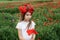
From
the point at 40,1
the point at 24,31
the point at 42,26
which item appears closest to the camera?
the point at 24,31

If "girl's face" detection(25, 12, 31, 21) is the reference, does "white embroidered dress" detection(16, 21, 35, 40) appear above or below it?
below

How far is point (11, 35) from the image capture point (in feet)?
23.3

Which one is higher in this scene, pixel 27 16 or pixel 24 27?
pixel 27 16

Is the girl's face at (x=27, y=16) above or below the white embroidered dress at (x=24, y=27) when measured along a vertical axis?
above

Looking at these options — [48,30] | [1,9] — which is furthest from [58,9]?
[48,30]

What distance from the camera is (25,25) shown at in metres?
5.84

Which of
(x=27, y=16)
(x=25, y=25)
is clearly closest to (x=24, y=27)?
(x=25, y=25)

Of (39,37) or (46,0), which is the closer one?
(39,37)

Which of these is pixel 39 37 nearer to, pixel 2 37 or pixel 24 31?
pixel 2 37

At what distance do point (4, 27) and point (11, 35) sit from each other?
1.11ft

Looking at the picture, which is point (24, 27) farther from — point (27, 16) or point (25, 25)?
point (27, 16)

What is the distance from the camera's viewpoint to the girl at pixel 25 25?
5.76 m

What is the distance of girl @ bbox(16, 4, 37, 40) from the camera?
5762 mm

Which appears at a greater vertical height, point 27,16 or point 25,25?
point 27,16
